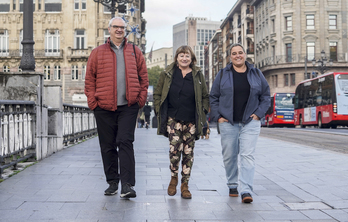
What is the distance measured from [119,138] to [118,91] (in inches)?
21.1

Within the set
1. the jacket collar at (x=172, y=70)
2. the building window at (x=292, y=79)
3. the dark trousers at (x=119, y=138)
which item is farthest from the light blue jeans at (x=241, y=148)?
the building window at (x=292, y=79)

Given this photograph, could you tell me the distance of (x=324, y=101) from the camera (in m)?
33.7

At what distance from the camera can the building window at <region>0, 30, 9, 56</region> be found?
2110 inches

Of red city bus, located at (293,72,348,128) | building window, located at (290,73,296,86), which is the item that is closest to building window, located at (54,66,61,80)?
red city bus, located at (293,72,348,128)

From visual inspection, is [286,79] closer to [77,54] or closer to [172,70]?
[77,54]

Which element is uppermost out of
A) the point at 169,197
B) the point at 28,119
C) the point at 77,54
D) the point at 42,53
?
the point at 42,53

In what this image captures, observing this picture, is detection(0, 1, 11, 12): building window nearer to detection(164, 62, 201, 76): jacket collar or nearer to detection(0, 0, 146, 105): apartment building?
detection(0, 0, 146, 105): apartment building

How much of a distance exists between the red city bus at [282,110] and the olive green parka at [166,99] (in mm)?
40219

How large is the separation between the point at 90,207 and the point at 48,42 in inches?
1962

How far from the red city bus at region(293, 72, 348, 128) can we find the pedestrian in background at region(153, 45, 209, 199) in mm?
27026

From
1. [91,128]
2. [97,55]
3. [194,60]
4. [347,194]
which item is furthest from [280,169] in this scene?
[91,128]

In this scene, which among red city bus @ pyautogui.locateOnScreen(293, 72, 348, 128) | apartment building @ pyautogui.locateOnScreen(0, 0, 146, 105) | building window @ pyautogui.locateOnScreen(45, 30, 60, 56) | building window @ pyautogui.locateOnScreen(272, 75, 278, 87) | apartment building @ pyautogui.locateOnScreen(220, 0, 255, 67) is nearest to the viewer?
red city bus @ pyautogui.locateOnScreen(293, 72, 348, 128)

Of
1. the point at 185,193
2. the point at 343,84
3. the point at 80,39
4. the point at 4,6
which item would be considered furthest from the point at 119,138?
the point at 4,6

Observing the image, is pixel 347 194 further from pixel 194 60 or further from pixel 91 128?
pixel 91 128
